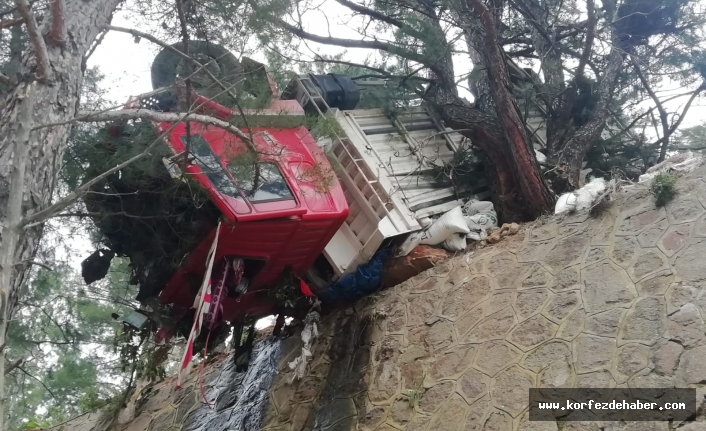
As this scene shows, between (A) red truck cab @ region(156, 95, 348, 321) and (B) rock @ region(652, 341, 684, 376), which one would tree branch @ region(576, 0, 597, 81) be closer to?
(A) red truck cab @ region(156, 95, 348, 321)

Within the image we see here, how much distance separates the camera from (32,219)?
3.06 meters

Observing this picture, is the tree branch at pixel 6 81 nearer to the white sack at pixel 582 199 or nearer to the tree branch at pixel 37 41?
the tree branch at pixel 37 41

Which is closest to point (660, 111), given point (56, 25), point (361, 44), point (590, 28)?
point (590, 28)

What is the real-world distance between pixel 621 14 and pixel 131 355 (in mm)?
7868

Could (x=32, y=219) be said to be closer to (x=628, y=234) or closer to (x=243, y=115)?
(x=243, y=115)

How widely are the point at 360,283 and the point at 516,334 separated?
203cm

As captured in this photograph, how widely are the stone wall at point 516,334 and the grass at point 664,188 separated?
0.22 feet

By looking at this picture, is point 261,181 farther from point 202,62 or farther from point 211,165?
point 202,62

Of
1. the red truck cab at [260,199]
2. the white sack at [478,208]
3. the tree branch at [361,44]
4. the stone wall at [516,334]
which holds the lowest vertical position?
the stone wall at [516,334]

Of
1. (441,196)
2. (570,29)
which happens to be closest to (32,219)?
(441,196)

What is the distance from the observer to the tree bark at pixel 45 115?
3.52 meters

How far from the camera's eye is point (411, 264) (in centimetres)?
659

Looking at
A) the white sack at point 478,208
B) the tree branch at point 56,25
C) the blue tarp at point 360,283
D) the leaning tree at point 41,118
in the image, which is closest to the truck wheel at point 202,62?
the leaning tree at point 41,118

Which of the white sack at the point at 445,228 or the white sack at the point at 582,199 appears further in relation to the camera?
the white sack at the point at 445,228
